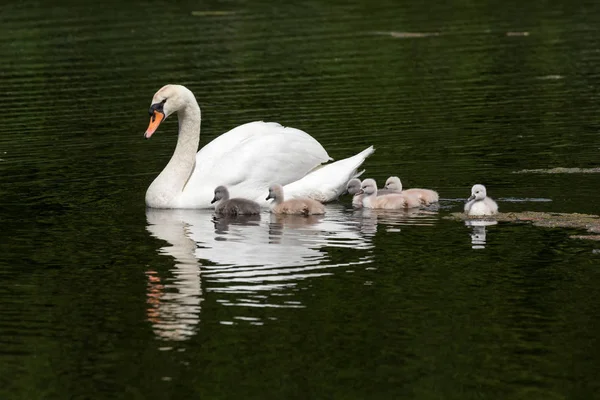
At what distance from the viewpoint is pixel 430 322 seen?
9742 mm

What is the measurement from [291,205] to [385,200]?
0.94m

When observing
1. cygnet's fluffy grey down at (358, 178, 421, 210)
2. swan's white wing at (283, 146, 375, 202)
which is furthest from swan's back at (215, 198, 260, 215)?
cygnet's fluffy grey down at (358, 178, 421, 210)

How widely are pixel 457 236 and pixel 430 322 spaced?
293cm

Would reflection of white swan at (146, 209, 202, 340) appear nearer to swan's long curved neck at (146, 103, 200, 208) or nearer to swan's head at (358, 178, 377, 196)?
swan's long curved neck at (146, 103, 200, 208)

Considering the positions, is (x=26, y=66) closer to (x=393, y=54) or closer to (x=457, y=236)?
(x=393, y=54)

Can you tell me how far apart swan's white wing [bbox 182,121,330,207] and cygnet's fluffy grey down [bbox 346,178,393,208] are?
2.54 feet

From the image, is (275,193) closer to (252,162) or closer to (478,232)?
(252,162)

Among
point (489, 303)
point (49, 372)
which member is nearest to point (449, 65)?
point (489, 303)

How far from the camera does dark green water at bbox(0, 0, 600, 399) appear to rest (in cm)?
887

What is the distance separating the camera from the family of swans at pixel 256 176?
1427cm

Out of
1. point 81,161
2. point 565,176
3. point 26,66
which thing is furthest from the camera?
point 26,66

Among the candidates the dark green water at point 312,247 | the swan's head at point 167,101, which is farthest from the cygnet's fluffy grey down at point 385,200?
the swan's head at point 167,101

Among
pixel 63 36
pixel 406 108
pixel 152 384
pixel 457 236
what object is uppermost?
pixel 63 36

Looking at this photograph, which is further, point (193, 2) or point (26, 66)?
point (193, 2)
